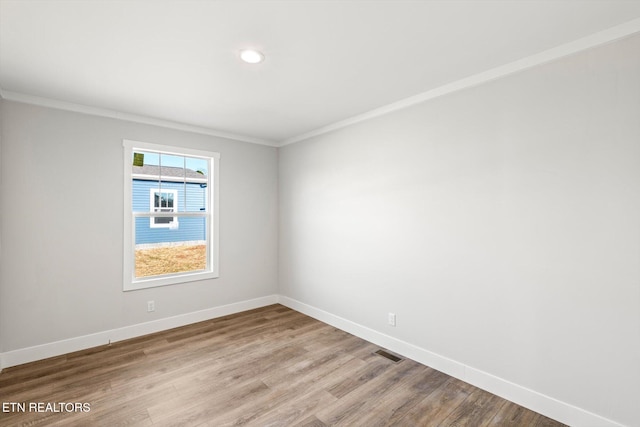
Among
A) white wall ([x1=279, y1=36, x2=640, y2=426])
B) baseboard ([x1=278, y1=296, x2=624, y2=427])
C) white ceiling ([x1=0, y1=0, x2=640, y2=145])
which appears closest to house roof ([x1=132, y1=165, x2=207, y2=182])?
white ceiling ([x1=0, y1=0, x2=640, y2=145])

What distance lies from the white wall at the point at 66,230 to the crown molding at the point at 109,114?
0.18 feet

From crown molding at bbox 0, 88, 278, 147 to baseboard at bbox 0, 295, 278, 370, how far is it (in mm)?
2403

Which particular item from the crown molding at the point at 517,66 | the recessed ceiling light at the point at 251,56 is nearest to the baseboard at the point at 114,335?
the crown molding at the point at 517,66

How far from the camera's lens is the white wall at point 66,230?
2.86m

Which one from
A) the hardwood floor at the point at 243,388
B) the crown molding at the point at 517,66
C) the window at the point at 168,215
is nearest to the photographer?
the crown molding at the point at 517,66

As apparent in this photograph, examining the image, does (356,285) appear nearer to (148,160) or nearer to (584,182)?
(584,182)

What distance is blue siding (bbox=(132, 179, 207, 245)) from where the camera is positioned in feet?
12.0

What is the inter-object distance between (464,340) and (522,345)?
1.48ft

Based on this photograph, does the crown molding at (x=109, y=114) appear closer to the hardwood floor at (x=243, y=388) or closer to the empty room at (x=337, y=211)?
the empty room at (x=337, y=211)

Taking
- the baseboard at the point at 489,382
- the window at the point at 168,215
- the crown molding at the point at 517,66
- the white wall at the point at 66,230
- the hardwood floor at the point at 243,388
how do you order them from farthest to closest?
the window at the point at 168,215 → the white wall at the point at 66,230 → the hardwood floor at the point at 243,388 → the baseboard at the point at 489,382 → the crown molding at the point at 517,66

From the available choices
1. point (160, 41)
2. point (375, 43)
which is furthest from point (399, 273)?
point (160, 41)

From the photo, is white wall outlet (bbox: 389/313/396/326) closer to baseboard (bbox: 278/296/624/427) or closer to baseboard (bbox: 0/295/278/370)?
baseboard (bbox: 278/296/624/427)

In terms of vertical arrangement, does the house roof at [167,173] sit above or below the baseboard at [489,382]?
above

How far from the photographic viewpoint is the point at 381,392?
2418 mm
